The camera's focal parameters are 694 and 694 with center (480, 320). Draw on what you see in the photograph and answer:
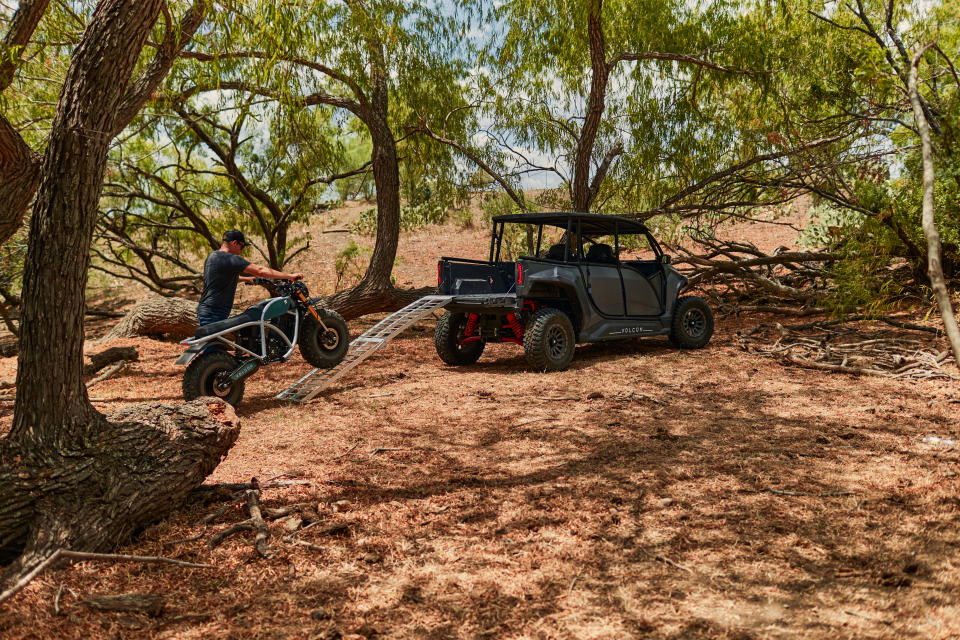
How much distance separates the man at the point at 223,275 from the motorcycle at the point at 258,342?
166 millimetres

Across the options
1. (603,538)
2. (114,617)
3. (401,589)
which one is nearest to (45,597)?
(114,617)

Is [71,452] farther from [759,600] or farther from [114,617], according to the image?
[759,600]

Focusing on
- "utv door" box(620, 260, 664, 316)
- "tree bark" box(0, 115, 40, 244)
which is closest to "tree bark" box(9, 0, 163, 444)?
"tree bark" box(0, 115, 40, 244)

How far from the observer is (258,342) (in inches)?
263

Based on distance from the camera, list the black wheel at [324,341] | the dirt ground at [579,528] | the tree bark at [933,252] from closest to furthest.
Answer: the tree bark at [933,252]
the dirt ground at [579,528]
the black wheel at [324,341]

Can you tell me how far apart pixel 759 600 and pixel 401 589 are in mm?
1396

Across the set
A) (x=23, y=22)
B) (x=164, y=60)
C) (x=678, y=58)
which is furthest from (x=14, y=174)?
(x=678, y=58)

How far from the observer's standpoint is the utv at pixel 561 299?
25.3ft

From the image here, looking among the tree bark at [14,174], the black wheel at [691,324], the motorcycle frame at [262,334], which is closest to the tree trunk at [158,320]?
the motorcycle frame at [262,334]

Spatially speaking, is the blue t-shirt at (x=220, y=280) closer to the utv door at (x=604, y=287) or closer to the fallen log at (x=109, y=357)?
the fallen log at (x=109, y=357)

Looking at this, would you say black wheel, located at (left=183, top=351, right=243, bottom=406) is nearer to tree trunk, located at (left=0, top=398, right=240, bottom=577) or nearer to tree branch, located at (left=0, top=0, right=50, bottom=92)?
Result: tree trunk, located at (left=0, top=398, right=240, bottom=577)

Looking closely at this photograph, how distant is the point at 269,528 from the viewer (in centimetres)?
347

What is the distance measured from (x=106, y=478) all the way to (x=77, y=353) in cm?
66

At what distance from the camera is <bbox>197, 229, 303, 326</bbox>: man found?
6.34 metres
